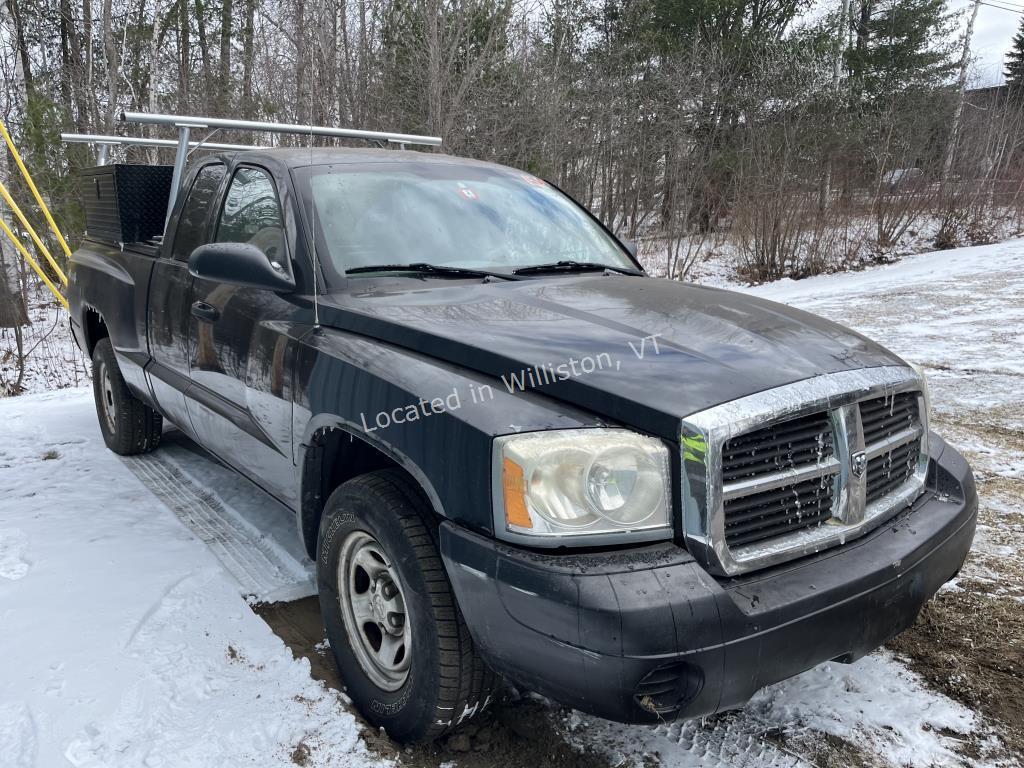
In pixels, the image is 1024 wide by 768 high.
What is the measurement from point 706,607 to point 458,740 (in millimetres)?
990

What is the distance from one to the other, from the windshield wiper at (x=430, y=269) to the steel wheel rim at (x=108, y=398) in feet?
9.11

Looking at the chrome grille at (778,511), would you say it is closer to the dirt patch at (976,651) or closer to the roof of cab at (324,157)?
the dirt patch at (976,651)

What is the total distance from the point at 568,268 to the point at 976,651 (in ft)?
6.72

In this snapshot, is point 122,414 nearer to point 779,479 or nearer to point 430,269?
point 430,269

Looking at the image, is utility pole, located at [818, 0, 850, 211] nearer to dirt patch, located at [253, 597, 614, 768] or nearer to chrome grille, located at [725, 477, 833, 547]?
chrome grille, located at [725, 477, 833, 547]

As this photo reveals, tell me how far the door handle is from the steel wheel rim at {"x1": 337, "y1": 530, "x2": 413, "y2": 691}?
1.36 metres

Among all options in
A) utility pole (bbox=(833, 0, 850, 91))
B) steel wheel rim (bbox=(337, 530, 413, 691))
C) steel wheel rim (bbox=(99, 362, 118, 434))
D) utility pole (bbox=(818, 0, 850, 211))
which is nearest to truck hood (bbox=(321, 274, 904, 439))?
steel wheel rim (bbox=(337, 530, 413, 691))

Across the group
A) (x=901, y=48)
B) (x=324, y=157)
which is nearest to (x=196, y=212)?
(x=324, y=157)

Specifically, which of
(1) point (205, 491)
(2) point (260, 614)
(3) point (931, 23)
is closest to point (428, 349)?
(2) point (260, 614)

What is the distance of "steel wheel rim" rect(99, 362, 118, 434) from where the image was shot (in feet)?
15.7

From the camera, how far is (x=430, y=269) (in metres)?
2.84

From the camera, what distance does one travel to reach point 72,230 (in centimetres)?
1416

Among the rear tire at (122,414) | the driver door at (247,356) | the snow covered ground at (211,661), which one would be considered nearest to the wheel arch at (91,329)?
the rear tire at (122,414)

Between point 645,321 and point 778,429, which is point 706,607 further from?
point 645,321
